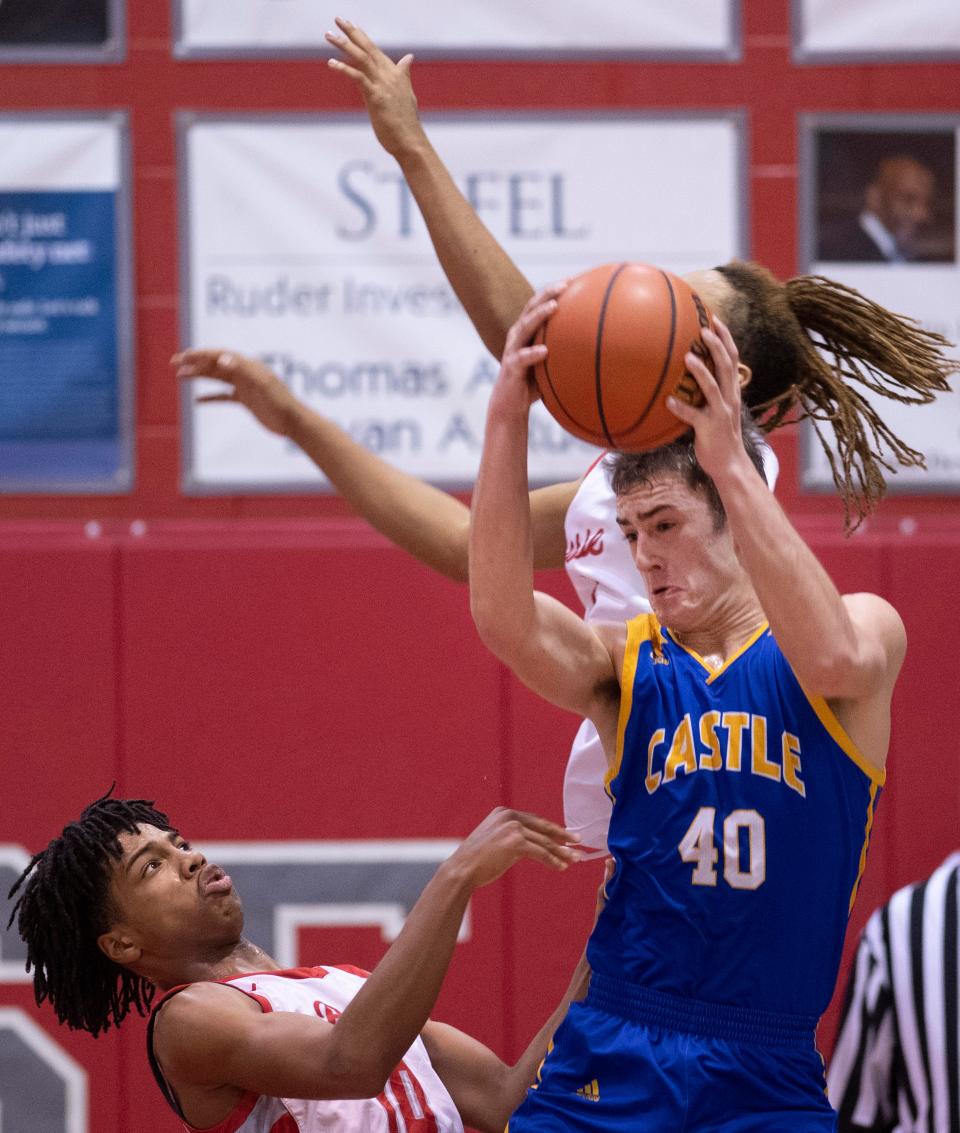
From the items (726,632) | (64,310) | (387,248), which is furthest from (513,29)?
(726,632)

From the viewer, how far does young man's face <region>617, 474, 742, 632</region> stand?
2.19 metres

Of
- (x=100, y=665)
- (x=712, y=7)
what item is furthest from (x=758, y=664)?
(x=712, y=7)

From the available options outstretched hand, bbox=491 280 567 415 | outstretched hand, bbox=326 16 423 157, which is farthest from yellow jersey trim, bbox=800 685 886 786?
outstretched hand, bbox=326 16 423 157

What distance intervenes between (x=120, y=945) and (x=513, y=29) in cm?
298

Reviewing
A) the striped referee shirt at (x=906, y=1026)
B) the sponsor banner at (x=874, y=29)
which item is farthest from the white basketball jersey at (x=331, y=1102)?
the sponsor banner at (x=874, y=29)

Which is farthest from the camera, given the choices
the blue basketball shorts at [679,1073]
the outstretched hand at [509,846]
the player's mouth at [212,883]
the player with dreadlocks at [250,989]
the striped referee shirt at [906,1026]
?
the striped referee shirt at [906,1026]

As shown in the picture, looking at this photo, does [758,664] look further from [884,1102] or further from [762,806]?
[884,1102]

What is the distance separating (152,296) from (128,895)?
2.33 metres

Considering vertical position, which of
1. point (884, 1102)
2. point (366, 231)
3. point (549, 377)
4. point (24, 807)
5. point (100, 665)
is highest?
point (366, 231)

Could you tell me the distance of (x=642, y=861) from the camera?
215 centimetres

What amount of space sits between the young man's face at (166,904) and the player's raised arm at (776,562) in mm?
1172

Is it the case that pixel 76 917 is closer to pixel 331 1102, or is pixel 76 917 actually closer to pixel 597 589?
pixel 331 1102

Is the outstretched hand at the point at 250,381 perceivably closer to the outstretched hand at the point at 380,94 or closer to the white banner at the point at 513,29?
the outstretched hand at the point at 380,94

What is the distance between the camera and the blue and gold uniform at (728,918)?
6.76ft
